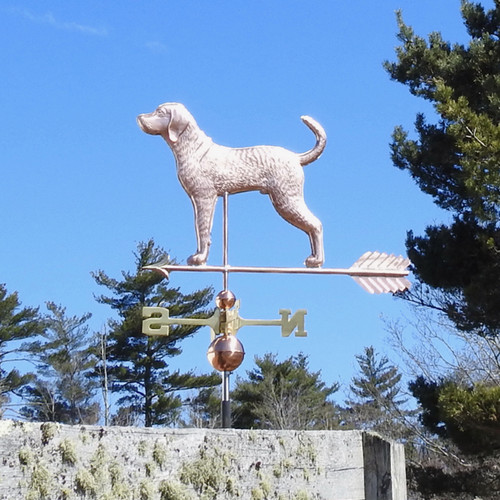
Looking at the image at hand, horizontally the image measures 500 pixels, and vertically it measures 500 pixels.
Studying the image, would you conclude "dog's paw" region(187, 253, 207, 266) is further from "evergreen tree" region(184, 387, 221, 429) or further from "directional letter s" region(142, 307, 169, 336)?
"evergreen tree" region(184, 387, 221, 429)

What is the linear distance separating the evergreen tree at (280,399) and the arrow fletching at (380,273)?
1501 centimetres

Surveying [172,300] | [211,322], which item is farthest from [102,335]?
[211,322]

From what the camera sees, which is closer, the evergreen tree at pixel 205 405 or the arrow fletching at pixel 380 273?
the arrow fletching at pixel 380 273

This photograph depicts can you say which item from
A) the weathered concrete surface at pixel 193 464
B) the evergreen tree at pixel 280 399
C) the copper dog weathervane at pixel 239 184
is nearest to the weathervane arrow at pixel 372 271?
the copper dog weathervane at pixel 239 184

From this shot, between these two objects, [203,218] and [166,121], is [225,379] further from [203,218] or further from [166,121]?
[166,121]

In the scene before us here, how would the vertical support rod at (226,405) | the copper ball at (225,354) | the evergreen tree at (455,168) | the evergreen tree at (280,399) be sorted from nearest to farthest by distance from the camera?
the vertical support rod at (226,405) < the copper ball at (225,354) < the evergreen tree at (455,168) < the evergreen tree at (280,399)

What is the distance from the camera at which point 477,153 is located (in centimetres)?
767

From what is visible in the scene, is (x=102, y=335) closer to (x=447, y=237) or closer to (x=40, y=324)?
(x=40, y=324)

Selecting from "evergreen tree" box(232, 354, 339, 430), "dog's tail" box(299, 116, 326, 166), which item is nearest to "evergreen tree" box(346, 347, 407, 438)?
"evergreen tree" box(232, 354, 339, 430)

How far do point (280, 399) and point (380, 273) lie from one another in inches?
638

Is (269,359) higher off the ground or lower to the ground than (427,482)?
higher

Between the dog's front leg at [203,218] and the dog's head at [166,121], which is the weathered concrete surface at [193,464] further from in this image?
the dog's head at [166,121]

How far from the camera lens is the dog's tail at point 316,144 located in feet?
12.2

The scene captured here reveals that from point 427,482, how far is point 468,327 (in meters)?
1.69
